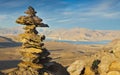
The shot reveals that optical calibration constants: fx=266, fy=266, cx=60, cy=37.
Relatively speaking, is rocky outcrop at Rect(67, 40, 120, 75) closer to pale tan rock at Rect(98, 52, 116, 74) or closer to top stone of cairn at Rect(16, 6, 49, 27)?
pale tan rock at Rect(98, 52, 116, 74)

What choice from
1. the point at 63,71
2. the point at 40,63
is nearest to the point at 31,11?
the point at 40,63

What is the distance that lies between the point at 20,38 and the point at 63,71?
7301mm

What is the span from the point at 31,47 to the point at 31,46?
0.11 m

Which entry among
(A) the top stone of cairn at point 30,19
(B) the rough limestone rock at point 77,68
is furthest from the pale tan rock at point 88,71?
(A) the top stone of cairn at point 30,19

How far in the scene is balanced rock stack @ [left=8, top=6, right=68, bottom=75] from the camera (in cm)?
2906

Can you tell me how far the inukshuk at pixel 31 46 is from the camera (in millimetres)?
29078

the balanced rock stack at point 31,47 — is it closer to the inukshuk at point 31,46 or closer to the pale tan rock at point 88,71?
the inukshuk at point 31,46

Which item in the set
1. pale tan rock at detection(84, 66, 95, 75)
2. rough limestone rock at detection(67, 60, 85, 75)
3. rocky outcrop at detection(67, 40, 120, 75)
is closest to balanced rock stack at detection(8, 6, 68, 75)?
rough limestone rock at detection(67, 60, 85, 75)

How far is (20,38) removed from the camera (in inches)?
1192

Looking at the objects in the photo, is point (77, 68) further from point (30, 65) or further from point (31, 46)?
point (31, 46)

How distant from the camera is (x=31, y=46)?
2967cm

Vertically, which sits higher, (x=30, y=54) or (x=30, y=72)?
(x=30, y=54)

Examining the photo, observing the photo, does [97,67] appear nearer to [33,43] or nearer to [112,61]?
[112,61]

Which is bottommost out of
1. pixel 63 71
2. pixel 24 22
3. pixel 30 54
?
pixel 63 71
